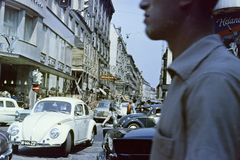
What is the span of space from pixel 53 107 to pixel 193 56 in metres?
8.98

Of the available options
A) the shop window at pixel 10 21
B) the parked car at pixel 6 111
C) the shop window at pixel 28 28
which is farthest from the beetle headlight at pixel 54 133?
the shop window at pixel 28 28

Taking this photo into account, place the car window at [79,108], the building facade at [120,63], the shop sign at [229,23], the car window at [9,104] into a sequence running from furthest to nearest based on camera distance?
the shop sign at [229,23]
the car window at [9,104]
the car window at [79,108]
the building facade at [120,63]

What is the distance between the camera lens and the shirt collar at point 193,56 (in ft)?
3.12

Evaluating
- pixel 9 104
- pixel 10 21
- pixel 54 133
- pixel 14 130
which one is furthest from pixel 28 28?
pixel 54 133

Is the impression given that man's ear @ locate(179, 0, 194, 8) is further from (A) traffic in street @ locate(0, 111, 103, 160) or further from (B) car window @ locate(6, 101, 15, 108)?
(B) car window @ locate(6, 101, 15, 108)

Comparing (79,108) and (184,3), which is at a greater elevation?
(184,3)

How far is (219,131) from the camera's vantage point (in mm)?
820

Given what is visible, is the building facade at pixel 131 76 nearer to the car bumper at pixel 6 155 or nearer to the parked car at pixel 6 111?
the car bumper at pixel 6 155

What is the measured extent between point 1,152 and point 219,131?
6.12m

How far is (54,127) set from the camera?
8227mm

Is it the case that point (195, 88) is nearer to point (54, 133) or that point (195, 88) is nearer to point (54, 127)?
point (54, 133)

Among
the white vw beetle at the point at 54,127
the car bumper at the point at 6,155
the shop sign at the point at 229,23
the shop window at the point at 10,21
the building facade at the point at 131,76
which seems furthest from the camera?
the shop window at the point at 10,21

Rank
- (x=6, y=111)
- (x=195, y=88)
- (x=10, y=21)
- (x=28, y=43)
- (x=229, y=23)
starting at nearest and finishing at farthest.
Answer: (x=195, y=88), (x=6, y=111), (x=229, y=23), (x=10, y=21), (x=28, y=43)

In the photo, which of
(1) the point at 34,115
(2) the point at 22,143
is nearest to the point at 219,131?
(2) the point at 22,143
